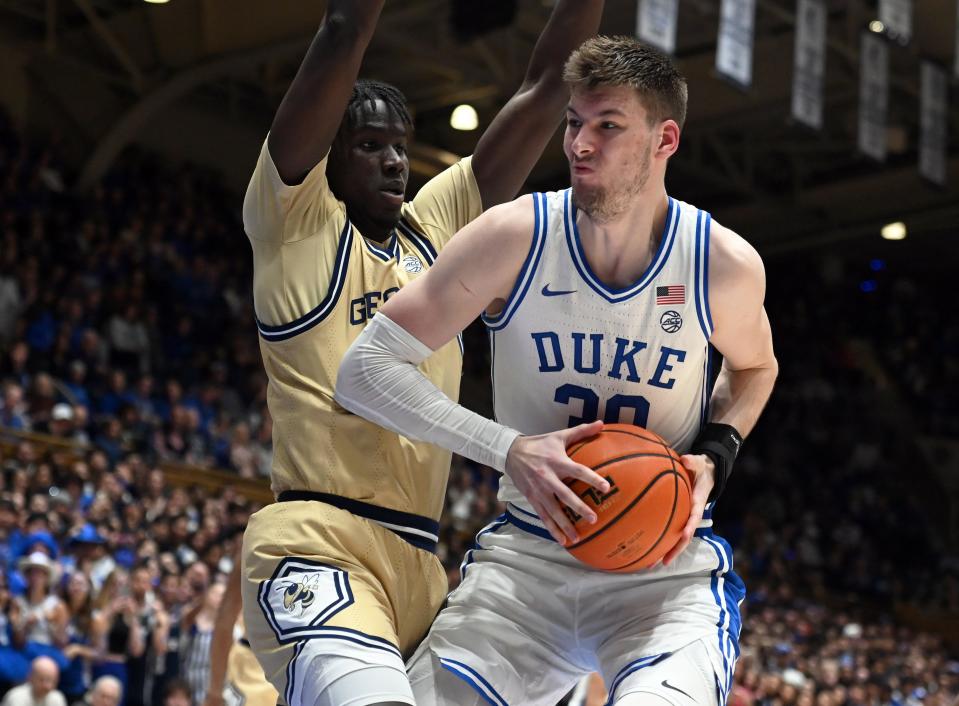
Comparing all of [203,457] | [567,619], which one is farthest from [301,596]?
[203,457]

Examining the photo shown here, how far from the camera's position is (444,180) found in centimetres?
380

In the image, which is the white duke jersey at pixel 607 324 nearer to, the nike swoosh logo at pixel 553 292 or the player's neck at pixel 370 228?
the nike swoosh logo at pixel 553 292

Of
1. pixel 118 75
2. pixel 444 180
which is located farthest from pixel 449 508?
pixel 444 180

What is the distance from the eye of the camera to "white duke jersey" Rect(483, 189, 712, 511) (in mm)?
3043

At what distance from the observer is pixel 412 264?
11.5 feet

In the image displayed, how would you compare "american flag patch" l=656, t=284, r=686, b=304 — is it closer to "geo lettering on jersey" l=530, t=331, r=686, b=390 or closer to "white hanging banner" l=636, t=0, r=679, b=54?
"geo lettering on jersey" l=530, t=331, r=686, b=390

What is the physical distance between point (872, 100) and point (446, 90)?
7.52 metres

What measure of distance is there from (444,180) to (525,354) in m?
0.86

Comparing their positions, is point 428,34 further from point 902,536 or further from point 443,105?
point 902,536

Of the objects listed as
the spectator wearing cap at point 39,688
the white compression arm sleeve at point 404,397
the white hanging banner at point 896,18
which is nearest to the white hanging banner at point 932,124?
the white hanging banner at point 896,18

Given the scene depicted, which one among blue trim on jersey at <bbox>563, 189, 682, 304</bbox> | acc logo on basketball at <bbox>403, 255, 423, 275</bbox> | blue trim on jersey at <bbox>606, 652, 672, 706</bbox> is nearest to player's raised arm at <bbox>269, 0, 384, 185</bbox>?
acc logo on basketball at <bbox>403, 255, 423, 275</bbox>

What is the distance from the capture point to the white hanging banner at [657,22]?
12117 millimetres

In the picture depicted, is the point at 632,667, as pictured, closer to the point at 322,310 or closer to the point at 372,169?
the point at 322,310

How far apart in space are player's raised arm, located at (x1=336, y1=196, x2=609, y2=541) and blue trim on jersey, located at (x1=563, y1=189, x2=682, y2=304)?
0.33ft
